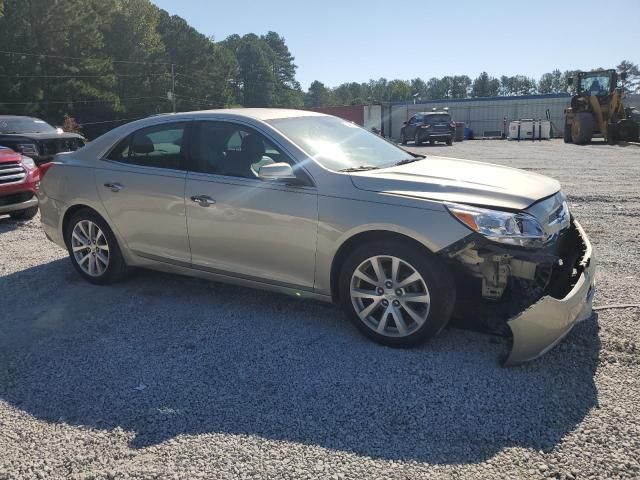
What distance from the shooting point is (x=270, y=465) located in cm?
269

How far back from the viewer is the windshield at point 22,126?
1226cm

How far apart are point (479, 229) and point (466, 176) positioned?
2.34 ft

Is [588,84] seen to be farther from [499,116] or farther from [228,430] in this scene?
[228,430]

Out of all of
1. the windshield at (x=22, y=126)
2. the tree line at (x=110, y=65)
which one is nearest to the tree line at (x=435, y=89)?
the tree line at (x=110, y=65)

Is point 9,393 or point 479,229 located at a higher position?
point 479,229

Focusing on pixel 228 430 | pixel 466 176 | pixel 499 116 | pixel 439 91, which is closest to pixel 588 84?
pixel 499 116

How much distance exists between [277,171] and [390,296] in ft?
4.03

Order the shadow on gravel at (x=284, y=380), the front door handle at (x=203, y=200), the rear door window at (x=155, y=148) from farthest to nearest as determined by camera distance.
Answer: the rear door window at (x=155, y=148), the front door handle at (x=203, y=200), the shadow on gravel at (x=284, y=380)

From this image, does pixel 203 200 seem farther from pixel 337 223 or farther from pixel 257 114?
pixel 337 223

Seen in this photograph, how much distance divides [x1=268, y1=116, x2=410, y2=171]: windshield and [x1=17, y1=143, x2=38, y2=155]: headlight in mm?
8585

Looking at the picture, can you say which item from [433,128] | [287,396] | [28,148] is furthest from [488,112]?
[287,396]

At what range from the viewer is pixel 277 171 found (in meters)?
4.06

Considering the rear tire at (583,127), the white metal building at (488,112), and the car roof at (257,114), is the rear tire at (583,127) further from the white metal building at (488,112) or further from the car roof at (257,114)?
the car roof at (257,114)

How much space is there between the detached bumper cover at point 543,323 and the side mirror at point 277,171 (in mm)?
1860
